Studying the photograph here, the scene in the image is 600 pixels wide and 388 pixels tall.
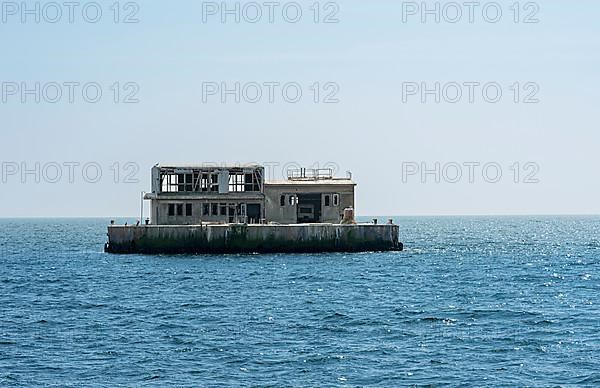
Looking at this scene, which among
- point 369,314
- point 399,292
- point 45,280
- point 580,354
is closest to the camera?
point 580,354

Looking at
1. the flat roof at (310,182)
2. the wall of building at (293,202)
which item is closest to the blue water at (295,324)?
the wall of building at (293,202)

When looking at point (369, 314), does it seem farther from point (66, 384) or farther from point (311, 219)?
point (311, 219)

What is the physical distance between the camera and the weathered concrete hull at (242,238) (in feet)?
254

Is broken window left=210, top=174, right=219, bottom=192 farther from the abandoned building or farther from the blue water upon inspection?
the blue water

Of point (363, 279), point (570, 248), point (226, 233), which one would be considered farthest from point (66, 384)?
point (570, 248)

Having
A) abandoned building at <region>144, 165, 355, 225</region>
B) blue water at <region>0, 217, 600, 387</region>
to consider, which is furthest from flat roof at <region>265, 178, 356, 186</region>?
blue water at <region>0, 217, 600, 387</region>

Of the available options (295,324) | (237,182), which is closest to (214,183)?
(237,182)

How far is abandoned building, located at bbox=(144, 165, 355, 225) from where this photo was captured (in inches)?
3280

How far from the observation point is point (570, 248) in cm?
11594

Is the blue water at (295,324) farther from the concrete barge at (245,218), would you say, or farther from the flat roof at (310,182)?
the flat roof at (310,182)

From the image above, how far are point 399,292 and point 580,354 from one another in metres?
21.3

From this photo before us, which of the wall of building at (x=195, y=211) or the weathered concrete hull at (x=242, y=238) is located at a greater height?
→ the wall of building at (x=195, y=211)

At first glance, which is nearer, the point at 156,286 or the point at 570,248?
the point at 156,286

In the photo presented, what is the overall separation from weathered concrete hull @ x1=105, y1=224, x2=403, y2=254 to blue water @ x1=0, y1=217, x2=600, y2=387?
151 centimetres
